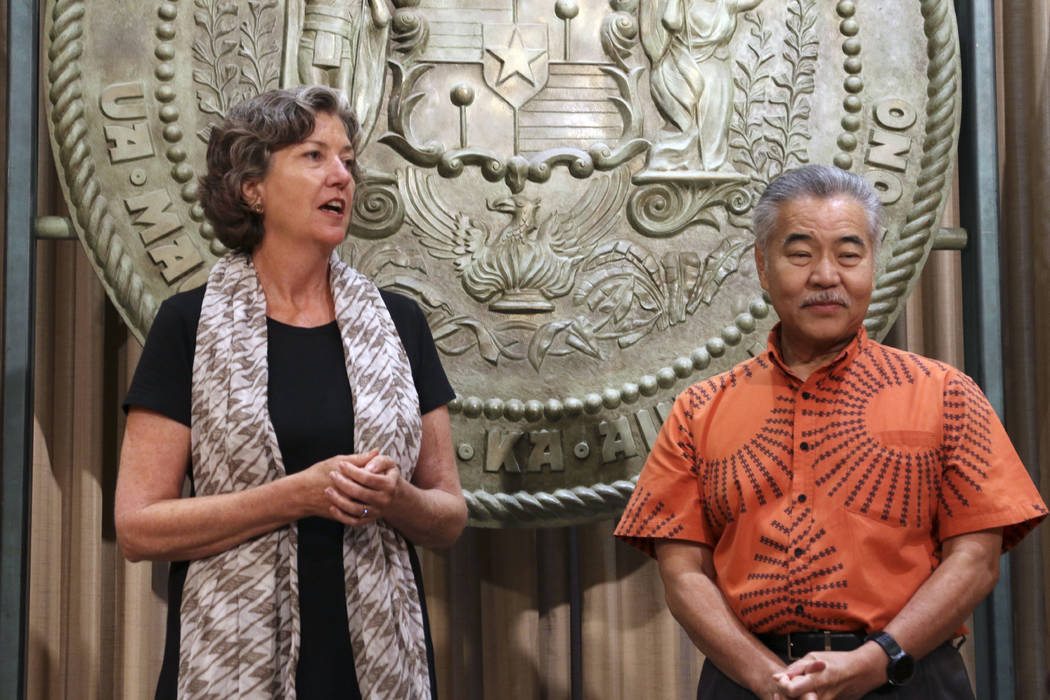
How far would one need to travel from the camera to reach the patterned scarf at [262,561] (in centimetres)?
166

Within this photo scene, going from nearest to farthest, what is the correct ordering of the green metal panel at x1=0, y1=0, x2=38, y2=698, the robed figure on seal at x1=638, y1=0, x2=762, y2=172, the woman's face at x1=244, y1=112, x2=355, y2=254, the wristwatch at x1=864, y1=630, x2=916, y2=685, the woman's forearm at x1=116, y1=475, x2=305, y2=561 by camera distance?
the wristwatch at x1=864, y1=630, x2=916, y2=685, the woman's forearm at x1=116, y1=475, x2=305, y2=561, the woman's face at x1=244, y1=112, x2=355, y2=254, the green metal panel at x1=0, y1=0, x2=38, y2=698, the robed figure on seal at x1=638, y1=0, x2=762, y2=172

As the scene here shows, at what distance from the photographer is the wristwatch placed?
151 cm

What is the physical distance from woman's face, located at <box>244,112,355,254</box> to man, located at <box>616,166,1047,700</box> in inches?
23.5

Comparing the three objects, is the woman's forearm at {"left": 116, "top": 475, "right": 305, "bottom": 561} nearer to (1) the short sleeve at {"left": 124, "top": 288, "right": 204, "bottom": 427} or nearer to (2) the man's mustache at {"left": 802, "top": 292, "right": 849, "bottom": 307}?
(1) the short sleeve at {"left": 124, "top": 288, "right": 204, "bottom": 427}

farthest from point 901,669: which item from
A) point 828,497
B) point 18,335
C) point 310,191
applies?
point 18,335

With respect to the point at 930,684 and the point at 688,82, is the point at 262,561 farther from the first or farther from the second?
the point at 688,82

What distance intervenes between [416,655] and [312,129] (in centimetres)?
79

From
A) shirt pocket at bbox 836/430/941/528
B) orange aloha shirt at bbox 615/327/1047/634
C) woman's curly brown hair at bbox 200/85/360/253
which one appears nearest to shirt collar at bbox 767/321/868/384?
orange aloha shirt at bbox 615/327/1047/634

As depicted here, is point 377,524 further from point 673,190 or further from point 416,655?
point 673,190

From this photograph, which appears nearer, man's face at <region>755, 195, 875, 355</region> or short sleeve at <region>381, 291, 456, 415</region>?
man's face at <region>755, 195, 875, 355</region>

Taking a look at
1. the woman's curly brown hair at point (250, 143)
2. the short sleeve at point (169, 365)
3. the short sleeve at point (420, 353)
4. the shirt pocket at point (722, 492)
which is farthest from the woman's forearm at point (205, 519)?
the shirt pocket at point (722, 492)

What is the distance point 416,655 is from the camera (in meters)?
1.75

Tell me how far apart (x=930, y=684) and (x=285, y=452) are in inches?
36.3

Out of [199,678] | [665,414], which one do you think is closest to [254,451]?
[199,678]
